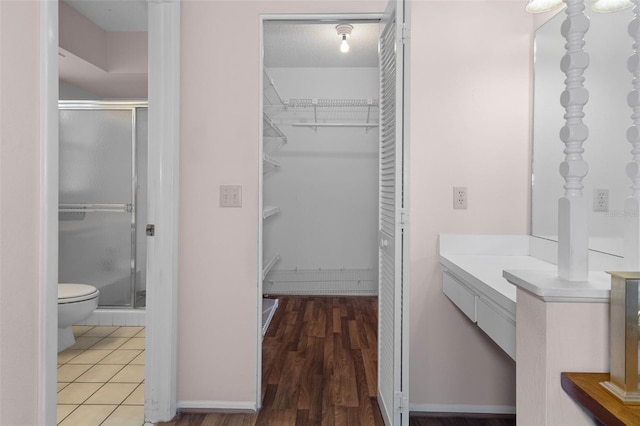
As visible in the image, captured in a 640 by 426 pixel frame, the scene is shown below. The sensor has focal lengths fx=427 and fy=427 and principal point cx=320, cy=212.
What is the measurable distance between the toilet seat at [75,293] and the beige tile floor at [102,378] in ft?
1.25

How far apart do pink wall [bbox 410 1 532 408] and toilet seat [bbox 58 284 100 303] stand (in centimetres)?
225

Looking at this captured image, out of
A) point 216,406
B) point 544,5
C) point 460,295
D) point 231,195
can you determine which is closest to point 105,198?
Answer: point 231,195

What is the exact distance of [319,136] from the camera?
4500 millimetres

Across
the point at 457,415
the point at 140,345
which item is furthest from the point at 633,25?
the point at 140,345

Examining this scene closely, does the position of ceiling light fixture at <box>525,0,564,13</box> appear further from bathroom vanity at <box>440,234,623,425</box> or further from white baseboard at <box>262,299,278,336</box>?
white baseboard at <box>262,299,278,336</box>

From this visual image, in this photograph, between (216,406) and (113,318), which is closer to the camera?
(216,406)

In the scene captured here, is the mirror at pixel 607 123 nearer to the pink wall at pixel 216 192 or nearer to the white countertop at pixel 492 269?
the white countertop at pixel 492 269

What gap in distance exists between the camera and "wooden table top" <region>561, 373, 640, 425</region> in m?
0.79

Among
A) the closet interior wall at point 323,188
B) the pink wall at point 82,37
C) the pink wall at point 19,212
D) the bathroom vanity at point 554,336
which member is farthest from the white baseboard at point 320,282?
the pink wall at point 19,212

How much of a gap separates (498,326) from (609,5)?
4.06 feet

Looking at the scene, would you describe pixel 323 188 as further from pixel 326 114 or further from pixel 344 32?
pixel 344 32

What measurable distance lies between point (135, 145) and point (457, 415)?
3097 millimetres

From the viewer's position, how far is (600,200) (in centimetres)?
161

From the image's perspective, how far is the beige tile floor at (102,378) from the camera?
215cm
